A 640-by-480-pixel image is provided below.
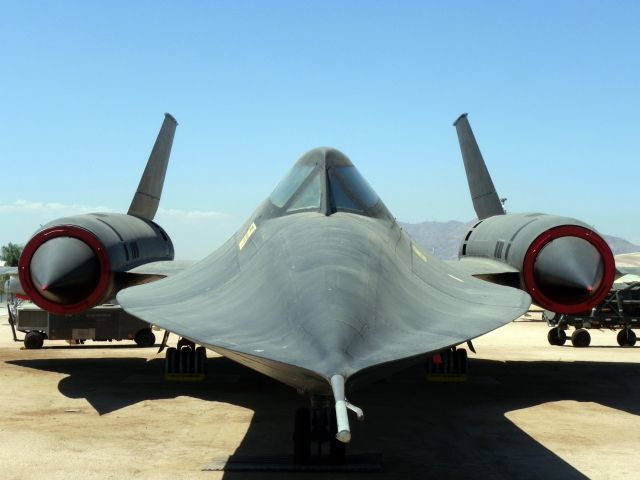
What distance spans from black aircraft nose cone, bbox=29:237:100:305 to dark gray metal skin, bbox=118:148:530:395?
3.71 meters

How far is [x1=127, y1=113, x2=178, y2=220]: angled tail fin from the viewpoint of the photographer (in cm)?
1387

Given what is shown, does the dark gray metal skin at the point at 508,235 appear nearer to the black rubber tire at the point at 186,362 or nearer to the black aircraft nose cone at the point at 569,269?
the black aircraft nose cone at the point at 569,269

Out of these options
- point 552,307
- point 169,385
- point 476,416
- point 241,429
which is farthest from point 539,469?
point 169,385

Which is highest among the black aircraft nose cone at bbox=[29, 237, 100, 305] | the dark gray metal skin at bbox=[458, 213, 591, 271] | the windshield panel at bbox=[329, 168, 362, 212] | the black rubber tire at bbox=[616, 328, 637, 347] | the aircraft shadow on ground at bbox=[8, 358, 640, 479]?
the windshield panel at bbox=[329, 168, 362, 212]

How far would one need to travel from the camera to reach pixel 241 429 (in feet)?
26.8

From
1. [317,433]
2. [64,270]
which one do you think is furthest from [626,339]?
[317,433]

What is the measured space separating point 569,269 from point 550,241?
55 cm

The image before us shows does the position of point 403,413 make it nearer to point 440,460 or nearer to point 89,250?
point 440,460

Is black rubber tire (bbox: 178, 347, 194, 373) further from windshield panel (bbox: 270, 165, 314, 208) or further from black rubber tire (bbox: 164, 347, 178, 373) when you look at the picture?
windshield panel (bbox: 270, 165, 314, 208)

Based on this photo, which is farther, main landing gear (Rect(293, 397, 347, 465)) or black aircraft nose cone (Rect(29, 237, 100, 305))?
black aircraft nose cone (Rect(29, 237, 100, 305))

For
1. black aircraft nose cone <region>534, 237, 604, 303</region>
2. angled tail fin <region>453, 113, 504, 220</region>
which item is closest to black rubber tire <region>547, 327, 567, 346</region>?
angled tail fin <region>453, 113, 504, 220</region>

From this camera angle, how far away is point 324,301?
4.97 metres

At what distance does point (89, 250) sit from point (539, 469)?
6.98 metres

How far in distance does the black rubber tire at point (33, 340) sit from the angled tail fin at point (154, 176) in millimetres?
6162
